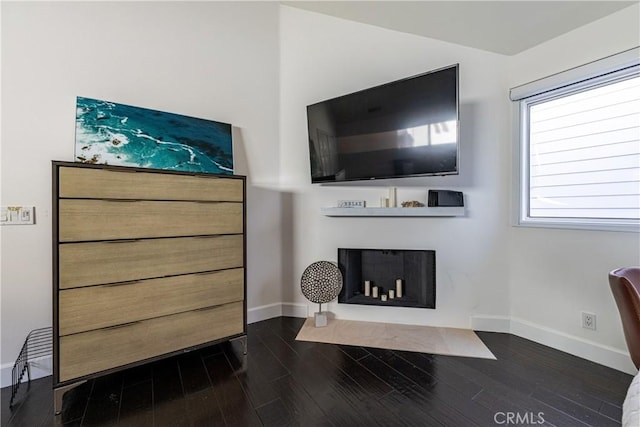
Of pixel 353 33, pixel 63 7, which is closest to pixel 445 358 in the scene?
pixel 353 33

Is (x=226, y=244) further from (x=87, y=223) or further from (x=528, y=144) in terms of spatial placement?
(x=528, y=144)

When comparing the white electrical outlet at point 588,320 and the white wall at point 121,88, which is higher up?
the white wall at point 121,88

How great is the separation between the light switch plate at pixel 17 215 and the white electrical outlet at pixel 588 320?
3.77 m

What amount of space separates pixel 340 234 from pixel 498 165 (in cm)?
152

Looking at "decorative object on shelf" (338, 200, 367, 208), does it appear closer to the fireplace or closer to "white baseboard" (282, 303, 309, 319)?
the fireplace

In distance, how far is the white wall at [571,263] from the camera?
5.80 ft

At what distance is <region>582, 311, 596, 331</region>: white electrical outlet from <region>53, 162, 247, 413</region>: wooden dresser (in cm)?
245

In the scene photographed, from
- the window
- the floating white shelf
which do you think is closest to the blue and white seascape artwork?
the floating white shelf

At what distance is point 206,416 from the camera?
4.57ft

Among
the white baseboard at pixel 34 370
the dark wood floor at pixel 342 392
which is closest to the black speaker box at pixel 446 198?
the dark wood floor at pixel 342 392

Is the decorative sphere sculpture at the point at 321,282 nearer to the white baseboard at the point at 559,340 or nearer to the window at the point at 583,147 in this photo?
the white baseboard at the point at 559,340

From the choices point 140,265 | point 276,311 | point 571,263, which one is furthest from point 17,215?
point 571,263

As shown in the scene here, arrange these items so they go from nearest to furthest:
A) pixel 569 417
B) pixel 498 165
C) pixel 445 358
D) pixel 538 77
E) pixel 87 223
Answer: pixel 569 417 → pixel 87 223 → pixel 445 358 → pixel 538 77 → pixel 498 165

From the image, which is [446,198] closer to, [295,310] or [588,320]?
[588,320]
